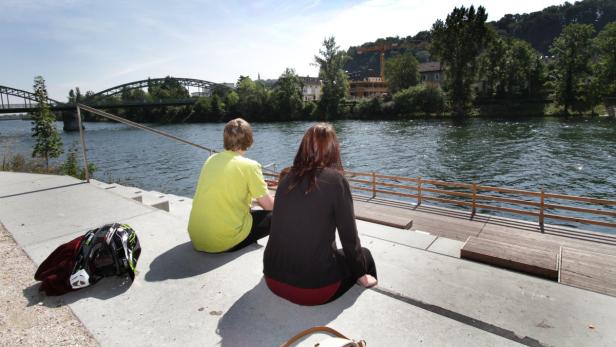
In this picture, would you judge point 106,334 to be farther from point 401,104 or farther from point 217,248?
point 401,104

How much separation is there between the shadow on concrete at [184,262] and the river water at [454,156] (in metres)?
14.7

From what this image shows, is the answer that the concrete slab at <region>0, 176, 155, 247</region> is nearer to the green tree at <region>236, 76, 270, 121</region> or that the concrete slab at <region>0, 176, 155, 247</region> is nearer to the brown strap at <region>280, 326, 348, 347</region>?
the brown strap at <region>280, 326, 348, 347</region>

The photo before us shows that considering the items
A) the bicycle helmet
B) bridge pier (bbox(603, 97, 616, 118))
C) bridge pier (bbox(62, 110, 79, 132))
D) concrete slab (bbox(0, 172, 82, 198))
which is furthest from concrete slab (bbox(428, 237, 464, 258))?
bridge pier (bbox(62, 110, 79, 132))

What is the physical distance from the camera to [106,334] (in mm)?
2512

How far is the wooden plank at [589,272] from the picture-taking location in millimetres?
4328

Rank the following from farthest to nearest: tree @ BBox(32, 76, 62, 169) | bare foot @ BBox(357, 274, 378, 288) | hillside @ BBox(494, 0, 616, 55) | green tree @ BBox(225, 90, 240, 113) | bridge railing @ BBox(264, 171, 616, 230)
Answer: hillside @ BBox(494, 0, 616, 55) < green tree @ BBox(225, 90, 240, 113) < tree @ BBox(32, 76, 62, 169) < bridge railing @ BBox(264, 171, 616, 230) < bare foot @ BBox(357, 274, 378, 288)

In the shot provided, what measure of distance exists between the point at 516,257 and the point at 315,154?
11.3 ft

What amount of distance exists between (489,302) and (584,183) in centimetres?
2046

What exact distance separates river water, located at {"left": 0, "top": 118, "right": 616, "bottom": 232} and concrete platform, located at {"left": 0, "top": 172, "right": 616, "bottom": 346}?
1329 centimetres

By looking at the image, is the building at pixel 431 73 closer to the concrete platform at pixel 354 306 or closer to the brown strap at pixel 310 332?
the concrete platform at pixel 354 306

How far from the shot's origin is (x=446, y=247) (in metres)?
4.79

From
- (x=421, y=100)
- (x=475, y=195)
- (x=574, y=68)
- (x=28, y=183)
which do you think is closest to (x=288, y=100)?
(x=421, y=100)

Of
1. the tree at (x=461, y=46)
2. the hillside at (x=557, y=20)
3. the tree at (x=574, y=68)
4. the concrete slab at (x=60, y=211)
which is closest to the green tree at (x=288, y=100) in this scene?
the tree at (x=461, y=46)

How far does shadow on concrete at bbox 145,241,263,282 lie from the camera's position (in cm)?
333
